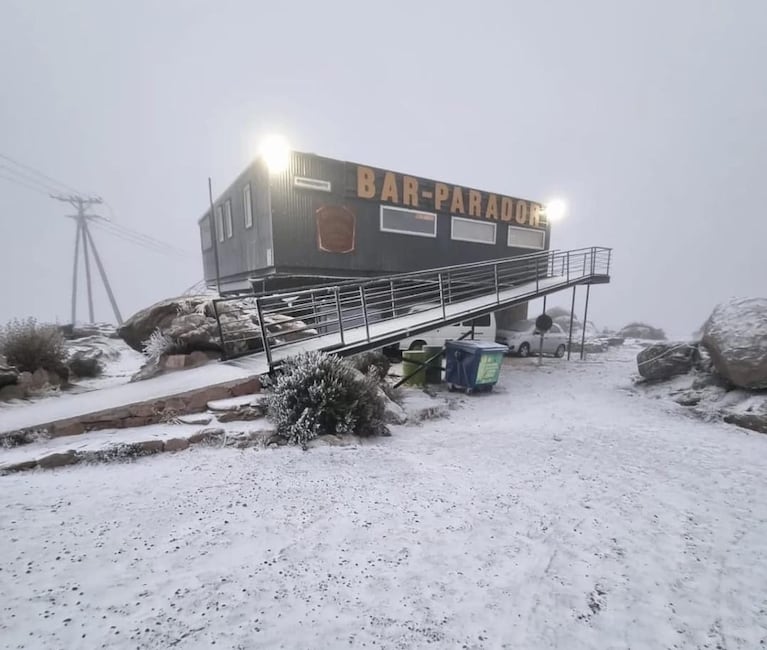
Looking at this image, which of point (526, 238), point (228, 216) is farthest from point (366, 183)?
point (526, 238)

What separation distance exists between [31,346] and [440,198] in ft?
41.4

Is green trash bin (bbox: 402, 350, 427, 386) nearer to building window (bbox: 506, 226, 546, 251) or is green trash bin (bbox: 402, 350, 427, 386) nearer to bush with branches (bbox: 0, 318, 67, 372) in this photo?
bush with branches (bbox: 0, 318, 67, 372)

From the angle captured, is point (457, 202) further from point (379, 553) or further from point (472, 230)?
point (379, 553)

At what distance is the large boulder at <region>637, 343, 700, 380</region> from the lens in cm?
837

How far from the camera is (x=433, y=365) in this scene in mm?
8305

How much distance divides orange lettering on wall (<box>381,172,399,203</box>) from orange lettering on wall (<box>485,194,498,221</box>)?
14.9 feet

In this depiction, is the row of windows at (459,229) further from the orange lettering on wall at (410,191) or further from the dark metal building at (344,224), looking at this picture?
the orange lettering on wall at (410,191)

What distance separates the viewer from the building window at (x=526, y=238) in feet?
51.5

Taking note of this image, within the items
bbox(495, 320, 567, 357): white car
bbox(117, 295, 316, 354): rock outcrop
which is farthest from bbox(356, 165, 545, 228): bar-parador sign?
bbox(117, 295, 316, 354): rock outcrop

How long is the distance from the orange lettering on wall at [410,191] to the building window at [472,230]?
1.98 metres

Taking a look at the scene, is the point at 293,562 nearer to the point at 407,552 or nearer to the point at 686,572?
the point at 407,552

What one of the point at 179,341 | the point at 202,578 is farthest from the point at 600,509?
the point at 179,341

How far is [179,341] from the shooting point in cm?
600

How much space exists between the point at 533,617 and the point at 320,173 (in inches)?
462
